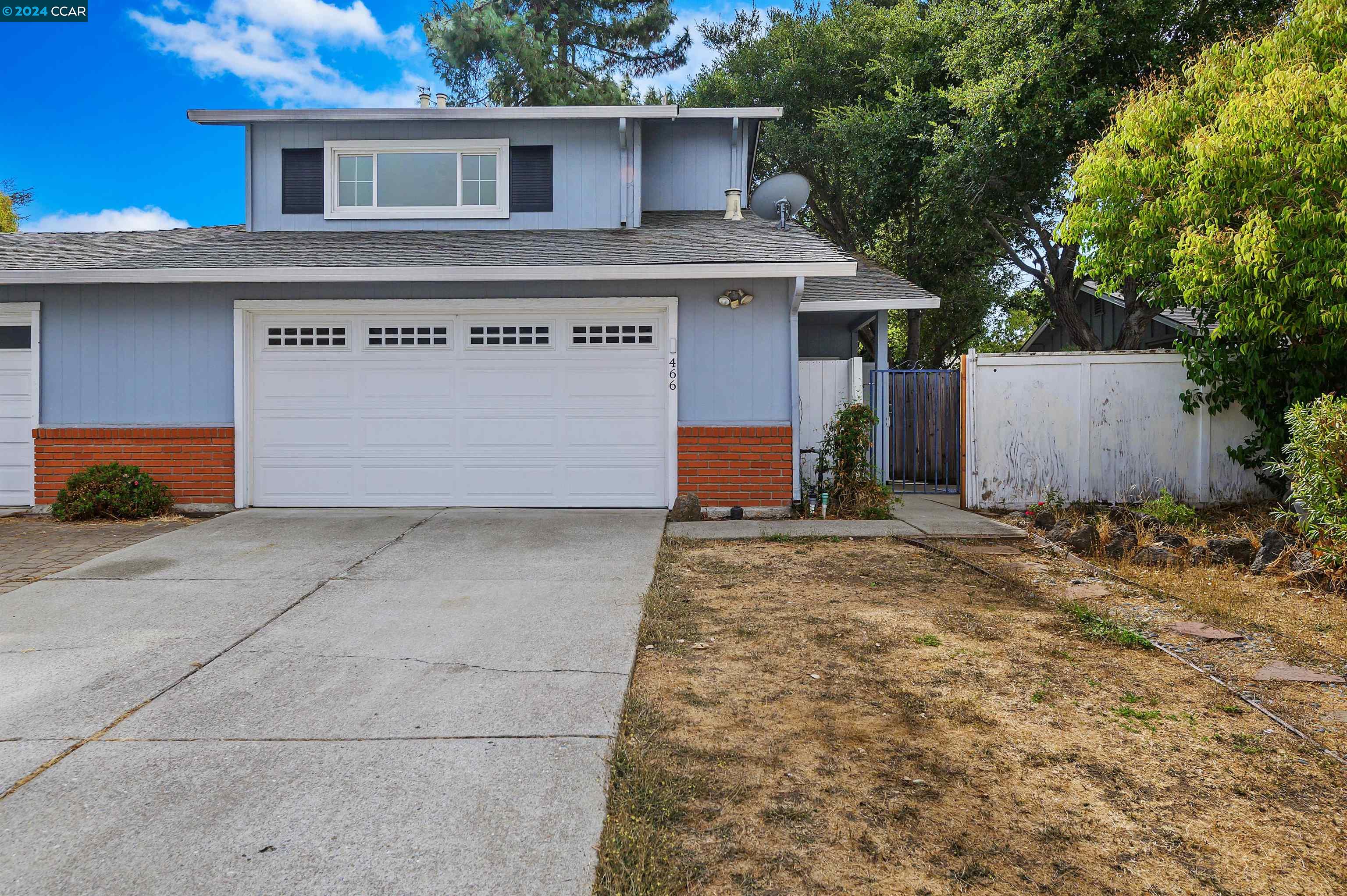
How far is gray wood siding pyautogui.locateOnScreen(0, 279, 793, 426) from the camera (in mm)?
8117

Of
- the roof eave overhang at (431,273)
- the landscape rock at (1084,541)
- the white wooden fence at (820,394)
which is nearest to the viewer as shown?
the landscape rock at (1084,541)

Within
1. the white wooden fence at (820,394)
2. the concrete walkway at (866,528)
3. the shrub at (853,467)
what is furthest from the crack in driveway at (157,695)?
the white wooden fence at (820,394)

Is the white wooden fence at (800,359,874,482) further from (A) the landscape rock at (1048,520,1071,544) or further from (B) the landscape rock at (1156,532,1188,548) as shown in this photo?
(B) the landscape rock at (1156,532,1188,548)

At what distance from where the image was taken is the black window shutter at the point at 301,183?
32.1ft

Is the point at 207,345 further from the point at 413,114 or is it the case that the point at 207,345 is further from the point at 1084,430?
the point at 1084,430

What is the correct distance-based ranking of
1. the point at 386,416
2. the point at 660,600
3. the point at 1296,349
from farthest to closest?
the point at 386,416, the point at 1296,349, the point at 660,600

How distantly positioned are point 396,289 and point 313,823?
6.91 meters

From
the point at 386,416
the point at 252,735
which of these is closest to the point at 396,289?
the point at 386,416

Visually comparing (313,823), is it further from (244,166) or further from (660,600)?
(244,166)

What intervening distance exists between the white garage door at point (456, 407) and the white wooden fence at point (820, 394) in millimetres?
1898

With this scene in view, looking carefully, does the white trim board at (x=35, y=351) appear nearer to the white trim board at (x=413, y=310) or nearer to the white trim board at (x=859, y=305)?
the white trim board at (x=413, y=310)

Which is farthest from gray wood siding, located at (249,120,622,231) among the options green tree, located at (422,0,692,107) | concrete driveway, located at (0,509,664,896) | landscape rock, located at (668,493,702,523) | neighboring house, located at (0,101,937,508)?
green tree, located at (422,0,692,107)

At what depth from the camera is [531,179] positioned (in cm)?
986

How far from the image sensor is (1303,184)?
6078 mm
